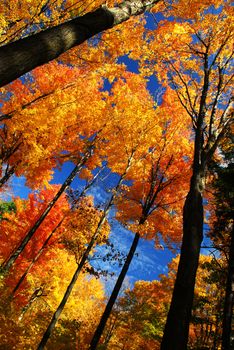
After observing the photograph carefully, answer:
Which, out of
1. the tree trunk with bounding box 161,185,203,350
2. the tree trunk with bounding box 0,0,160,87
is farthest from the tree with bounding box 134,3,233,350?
the tree trunk with bounding box 0,0,160,87

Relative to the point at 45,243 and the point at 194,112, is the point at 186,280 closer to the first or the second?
the point at 194,112

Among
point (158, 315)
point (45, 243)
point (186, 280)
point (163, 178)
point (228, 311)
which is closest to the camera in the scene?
point (186, 280)

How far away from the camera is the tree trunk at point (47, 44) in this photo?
8.58 feet

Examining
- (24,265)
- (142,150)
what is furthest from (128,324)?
(142,150)

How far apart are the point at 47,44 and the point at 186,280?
3.74 m

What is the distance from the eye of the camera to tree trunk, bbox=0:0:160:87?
262 cm

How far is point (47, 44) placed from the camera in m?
2.95

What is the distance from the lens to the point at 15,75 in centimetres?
269

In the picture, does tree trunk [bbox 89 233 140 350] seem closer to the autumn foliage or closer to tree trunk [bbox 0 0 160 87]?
the autumn foliage

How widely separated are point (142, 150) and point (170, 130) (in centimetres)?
164

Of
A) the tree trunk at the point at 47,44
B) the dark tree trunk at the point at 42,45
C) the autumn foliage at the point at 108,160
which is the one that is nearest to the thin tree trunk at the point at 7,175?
the autumn foliage at the point at 108,160

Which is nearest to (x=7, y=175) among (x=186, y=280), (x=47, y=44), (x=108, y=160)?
(x=108, y=160)

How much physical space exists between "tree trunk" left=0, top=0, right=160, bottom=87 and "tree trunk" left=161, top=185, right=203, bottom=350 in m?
3.33

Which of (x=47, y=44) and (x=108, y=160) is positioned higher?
(x=108, y=160)
